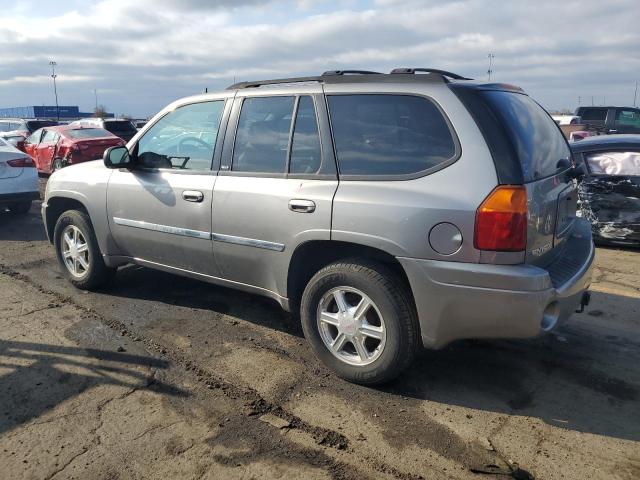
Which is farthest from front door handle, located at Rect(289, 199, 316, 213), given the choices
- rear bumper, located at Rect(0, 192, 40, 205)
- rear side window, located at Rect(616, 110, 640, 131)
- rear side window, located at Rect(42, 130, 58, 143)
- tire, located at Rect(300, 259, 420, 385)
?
rear side window, located at Rect(616, 110, 640, 131)

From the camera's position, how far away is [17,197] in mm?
8828

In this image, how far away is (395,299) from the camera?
128 inches

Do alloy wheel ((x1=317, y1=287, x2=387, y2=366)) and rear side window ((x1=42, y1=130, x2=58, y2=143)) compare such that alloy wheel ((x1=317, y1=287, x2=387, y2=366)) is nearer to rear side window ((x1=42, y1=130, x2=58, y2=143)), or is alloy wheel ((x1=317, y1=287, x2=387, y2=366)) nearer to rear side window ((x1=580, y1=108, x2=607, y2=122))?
rear side window ((x1=42, y1=130, x2=58, y2=143))

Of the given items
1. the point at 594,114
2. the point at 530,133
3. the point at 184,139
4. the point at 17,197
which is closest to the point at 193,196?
the point at 184,139

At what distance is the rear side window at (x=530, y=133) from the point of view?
315cm

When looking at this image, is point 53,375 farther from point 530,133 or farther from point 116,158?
point 530,133

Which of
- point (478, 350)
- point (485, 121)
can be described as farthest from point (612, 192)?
point (485, 121)

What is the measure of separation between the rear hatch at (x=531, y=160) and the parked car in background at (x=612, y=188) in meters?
3.53

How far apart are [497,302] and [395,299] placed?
0.58m

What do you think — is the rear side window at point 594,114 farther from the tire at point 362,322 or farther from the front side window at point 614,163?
the tire at point 362,322

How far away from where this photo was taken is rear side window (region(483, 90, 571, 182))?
3146 millimetres

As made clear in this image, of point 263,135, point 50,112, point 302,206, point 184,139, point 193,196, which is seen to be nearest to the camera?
point 302,206

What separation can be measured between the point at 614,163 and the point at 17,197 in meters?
8.73

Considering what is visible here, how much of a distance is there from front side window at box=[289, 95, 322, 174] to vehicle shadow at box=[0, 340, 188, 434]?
1642 mm
